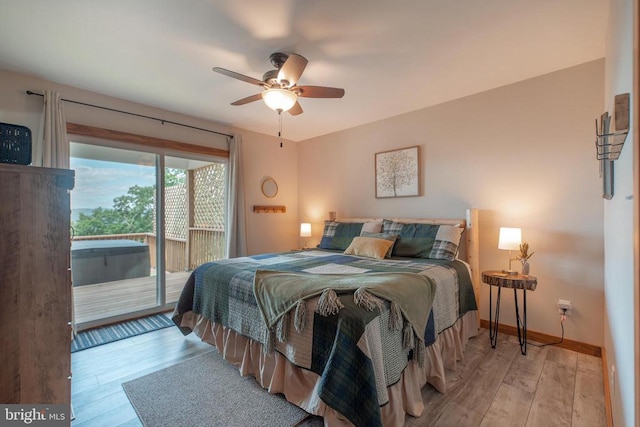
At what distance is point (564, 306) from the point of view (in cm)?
257

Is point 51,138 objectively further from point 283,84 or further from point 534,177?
point 534,177

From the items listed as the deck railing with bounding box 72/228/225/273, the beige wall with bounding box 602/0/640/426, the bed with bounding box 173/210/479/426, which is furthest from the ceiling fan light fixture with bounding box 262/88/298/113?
the deck railing with bounding box 72/228/225/273

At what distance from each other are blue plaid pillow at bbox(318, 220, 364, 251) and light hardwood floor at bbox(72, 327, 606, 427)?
169 cm

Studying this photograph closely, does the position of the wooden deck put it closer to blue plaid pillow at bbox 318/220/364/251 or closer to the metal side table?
blue plaid pillow at bbox 318/220/364/251

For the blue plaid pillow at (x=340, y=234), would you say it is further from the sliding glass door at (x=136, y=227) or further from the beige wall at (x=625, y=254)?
the beige wall at (x=625, y=254)

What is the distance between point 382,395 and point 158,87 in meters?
3.37

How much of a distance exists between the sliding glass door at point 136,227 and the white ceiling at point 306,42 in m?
0.87

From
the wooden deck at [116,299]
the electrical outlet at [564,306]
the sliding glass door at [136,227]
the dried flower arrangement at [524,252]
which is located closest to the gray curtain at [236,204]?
the sliding glass door at [136,227]

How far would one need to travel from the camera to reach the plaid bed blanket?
1393 millimetres

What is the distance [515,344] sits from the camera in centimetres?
266

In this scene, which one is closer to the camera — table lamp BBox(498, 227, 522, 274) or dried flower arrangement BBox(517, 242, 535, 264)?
table lamp BBox(498, 227, 522, 274)

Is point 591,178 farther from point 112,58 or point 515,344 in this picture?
point 112,58

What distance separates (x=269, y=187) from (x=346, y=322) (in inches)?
139

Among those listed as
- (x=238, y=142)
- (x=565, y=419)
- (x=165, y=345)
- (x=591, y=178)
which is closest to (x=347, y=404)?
(x=565, y=419)
